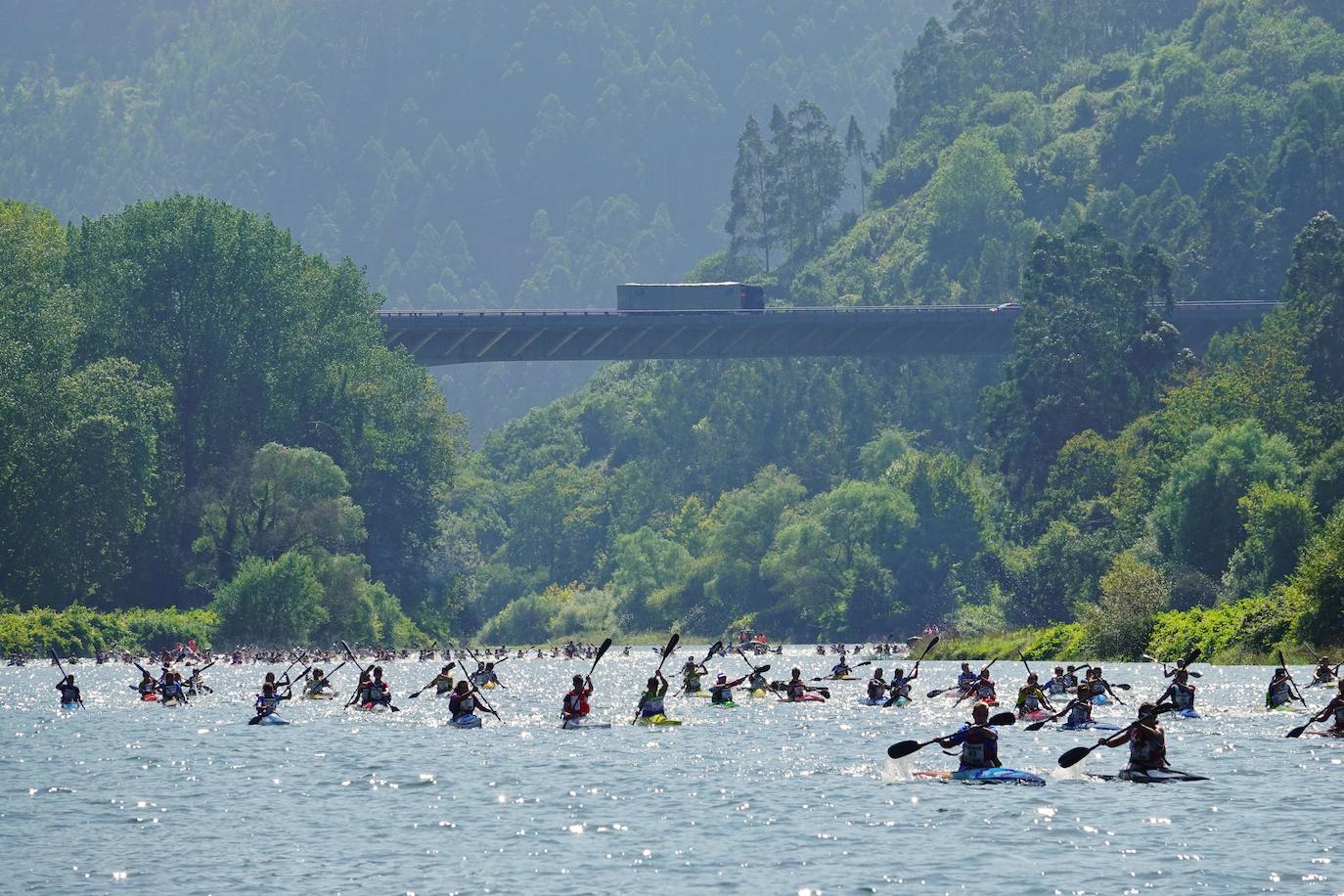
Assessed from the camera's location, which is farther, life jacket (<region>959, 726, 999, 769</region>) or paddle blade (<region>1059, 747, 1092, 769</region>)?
life jacket (<region>959, 726, 999, 769</region>)

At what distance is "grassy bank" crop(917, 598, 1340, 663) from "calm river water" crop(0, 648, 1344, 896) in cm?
1693

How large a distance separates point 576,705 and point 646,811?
77.9ft

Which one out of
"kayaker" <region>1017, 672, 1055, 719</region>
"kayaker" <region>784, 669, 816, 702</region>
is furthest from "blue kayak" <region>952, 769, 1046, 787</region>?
"kayaker" <region>784, 669, 816, 702</region>

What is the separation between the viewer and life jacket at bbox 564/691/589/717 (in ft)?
250

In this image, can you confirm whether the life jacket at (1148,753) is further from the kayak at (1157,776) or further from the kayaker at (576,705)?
the kayaker at (576,705)

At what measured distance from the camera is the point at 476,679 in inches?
3895

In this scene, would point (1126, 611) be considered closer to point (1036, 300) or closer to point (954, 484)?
point (1036, 300)

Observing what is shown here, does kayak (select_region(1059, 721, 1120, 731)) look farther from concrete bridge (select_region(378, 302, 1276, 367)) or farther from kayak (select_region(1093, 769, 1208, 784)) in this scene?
concrete bridge (select_region(378, 302, 1276, 367))

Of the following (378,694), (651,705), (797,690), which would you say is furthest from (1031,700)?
A: (378,694)

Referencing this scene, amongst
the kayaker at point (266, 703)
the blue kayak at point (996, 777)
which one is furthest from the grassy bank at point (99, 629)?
the blue kayak at point (996, 777)

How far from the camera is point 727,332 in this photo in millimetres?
192625

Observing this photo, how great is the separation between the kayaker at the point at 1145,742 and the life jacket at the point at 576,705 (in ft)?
79.4

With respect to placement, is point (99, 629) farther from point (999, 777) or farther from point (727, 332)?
point (999, 777)

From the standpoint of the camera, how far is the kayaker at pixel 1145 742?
54844 mm
